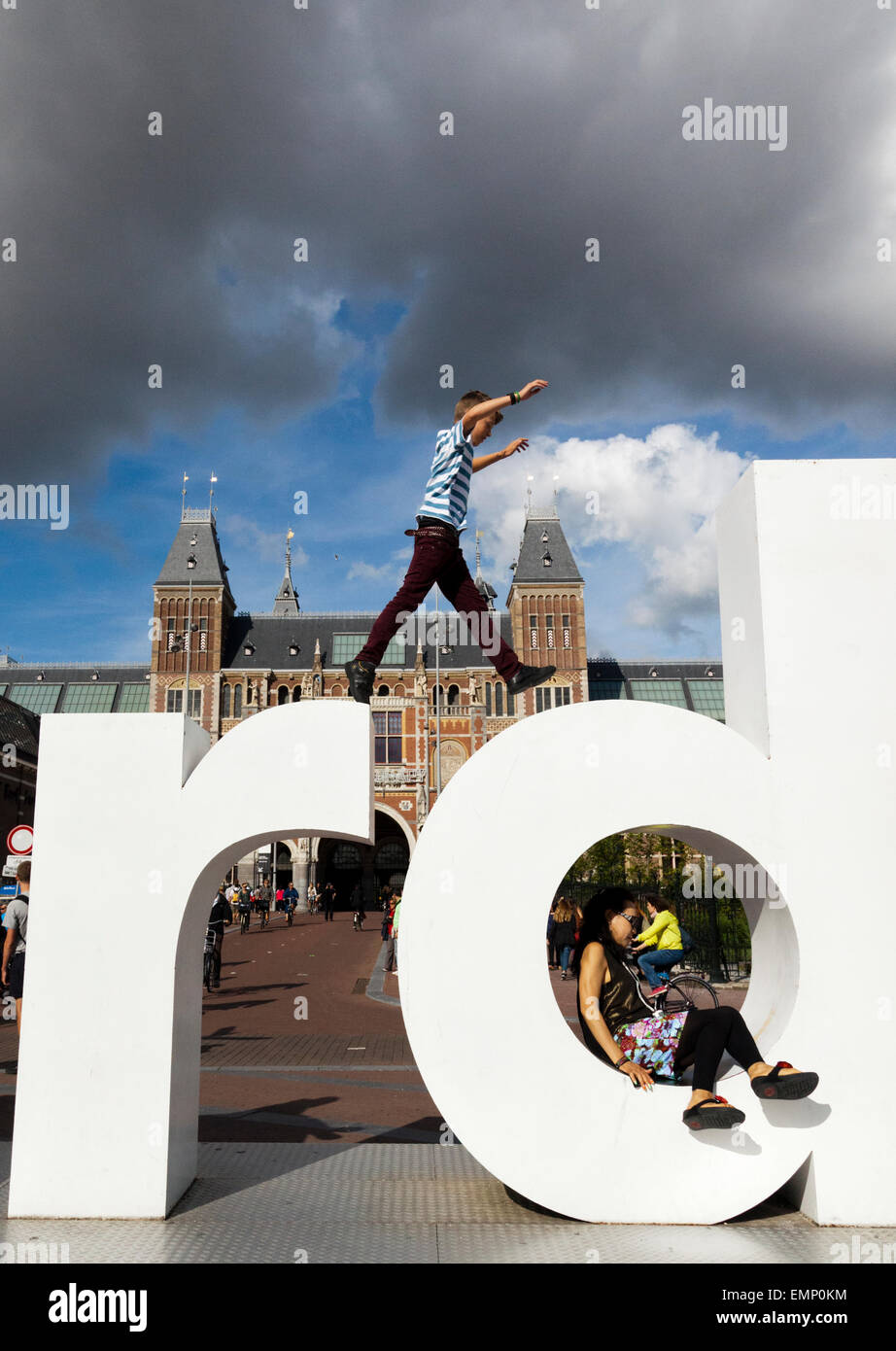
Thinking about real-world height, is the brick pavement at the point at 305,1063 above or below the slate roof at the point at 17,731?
below

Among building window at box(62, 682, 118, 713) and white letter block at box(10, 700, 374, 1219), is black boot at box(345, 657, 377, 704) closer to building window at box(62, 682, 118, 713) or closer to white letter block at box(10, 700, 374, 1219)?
white letter block at box(10, 700, 374, 1219)

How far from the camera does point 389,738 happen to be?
2111 inches

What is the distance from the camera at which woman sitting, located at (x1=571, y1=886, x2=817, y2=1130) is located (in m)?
4.32

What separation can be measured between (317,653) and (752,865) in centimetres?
5028

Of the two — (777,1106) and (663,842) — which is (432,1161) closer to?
(777,1106)

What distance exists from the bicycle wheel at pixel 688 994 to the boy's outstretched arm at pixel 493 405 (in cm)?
345

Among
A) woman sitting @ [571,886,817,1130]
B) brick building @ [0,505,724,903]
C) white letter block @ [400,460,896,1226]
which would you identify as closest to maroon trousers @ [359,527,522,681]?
white letter block @ [400,460,896,1226]

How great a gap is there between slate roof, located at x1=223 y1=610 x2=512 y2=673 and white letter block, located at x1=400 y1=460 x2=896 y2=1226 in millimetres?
49051

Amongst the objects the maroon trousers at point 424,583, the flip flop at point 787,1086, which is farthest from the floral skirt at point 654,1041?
the maroon trousers at point 424,583

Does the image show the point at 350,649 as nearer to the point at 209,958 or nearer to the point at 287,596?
the point at 287,596

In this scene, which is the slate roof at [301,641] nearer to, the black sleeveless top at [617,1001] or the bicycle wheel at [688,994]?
the bicycle wheel at [688,994]

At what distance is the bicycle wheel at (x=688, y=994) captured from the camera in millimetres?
5109
